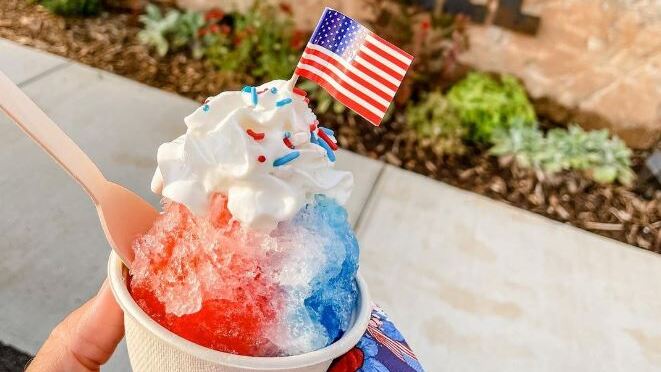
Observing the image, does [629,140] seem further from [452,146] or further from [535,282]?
[535,282]

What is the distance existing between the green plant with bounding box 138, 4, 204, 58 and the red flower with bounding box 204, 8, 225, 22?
0.17ft

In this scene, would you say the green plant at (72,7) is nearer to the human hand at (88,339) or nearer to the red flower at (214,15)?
the red flower at (214,15)

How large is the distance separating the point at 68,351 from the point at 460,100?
3.54 metres

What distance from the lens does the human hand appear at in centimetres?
162

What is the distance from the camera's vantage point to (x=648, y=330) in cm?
324

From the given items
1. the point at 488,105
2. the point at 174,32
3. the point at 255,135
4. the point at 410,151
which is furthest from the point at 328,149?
the point at 174,32

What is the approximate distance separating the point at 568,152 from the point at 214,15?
272 cm

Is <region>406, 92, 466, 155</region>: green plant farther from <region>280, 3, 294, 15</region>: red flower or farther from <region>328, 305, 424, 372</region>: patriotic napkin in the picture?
<region>328, 305, 424, 372</region>: patriotic napkin

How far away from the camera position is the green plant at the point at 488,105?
15.0 feet

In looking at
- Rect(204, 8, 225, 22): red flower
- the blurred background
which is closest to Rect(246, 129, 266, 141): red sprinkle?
the blurred background

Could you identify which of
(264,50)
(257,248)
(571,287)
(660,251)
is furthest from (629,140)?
(257,248)

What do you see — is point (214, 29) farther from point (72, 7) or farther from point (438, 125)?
point (438, 125)

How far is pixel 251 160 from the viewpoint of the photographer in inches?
53.5

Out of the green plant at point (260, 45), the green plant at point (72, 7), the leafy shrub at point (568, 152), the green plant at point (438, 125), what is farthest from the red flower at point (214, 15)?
the leafy shrub at point (568, 152)
